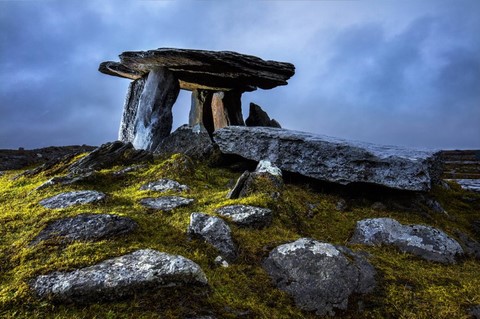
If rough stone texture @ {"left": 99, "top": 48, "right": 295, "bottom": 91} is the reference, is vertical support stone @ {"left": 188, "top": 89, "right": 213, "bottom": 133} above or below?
below

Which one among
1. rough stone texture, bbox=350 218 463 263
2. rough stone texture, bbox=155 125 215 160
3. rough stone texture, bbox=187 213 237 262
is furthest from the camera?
rough stone texture, bbox=155 125 215 160

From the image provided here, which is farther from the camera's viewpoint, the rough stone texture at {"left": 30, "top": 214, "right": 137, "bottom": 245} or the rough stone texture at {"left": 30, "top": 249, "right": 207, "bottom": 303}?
the rough stone texture at {"left": 30, "top": 214, "right": 137, "bottom": 245}

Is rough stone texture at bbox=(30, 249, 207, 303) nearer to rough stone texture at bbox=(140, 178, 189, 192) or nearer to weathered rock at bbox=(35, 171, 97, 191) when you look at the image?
rough stone texture at bbox=(140, 178, 189, 192)

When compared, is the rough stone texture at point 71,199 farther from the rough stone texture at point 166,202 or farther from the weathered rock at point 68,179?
the weathered rock at point 68,179

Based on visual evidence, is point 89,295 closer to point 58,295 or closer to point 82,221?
point 58,295

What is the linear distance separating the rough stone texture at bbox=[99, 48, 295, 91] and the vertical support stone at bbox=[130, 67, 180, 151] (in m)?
0.63

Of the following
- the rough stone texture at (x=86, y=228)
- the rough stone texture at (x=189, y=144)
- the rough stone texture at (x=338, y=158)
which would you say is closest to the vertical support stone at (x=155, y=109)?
the rough stone texture at (x=189, y=144)

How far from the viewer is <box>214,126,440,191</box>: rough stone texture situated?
33.1 feet

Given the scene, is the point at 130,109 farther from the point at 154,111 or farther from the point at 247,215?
the point at 247,215

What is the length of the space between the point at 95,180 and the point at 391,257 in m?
7.98

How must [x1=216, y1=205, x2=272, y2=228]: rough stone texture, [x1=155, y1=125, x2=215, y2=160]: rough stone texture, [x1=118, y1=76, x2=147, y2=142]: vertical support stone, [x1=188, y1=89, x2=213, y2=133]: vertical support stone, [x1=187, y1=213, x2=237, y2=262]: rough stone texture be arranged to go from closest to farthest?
[x1=187, y1=213, x2=237, y2=262]: rough stone texture
[x1=216, y1=205, x2=272, y2=228]: rough stone texture
[x1=155, y1=125, x2=215, y2=160]: rough stone texture
[x1=118, y1=76, x2=147, y2=142]: vertical support stone
[x1=188, y1=89, x2=213, y2=133]: vertical support stone

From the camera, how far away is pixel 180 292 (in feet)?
15.7

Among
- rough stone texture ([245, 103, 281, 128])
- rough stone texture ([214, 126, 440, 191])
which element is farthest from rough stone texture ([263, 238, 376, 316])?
rough stone texture ([245, 103, 281, 128])

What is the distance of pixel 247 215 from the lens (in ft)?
24.6
